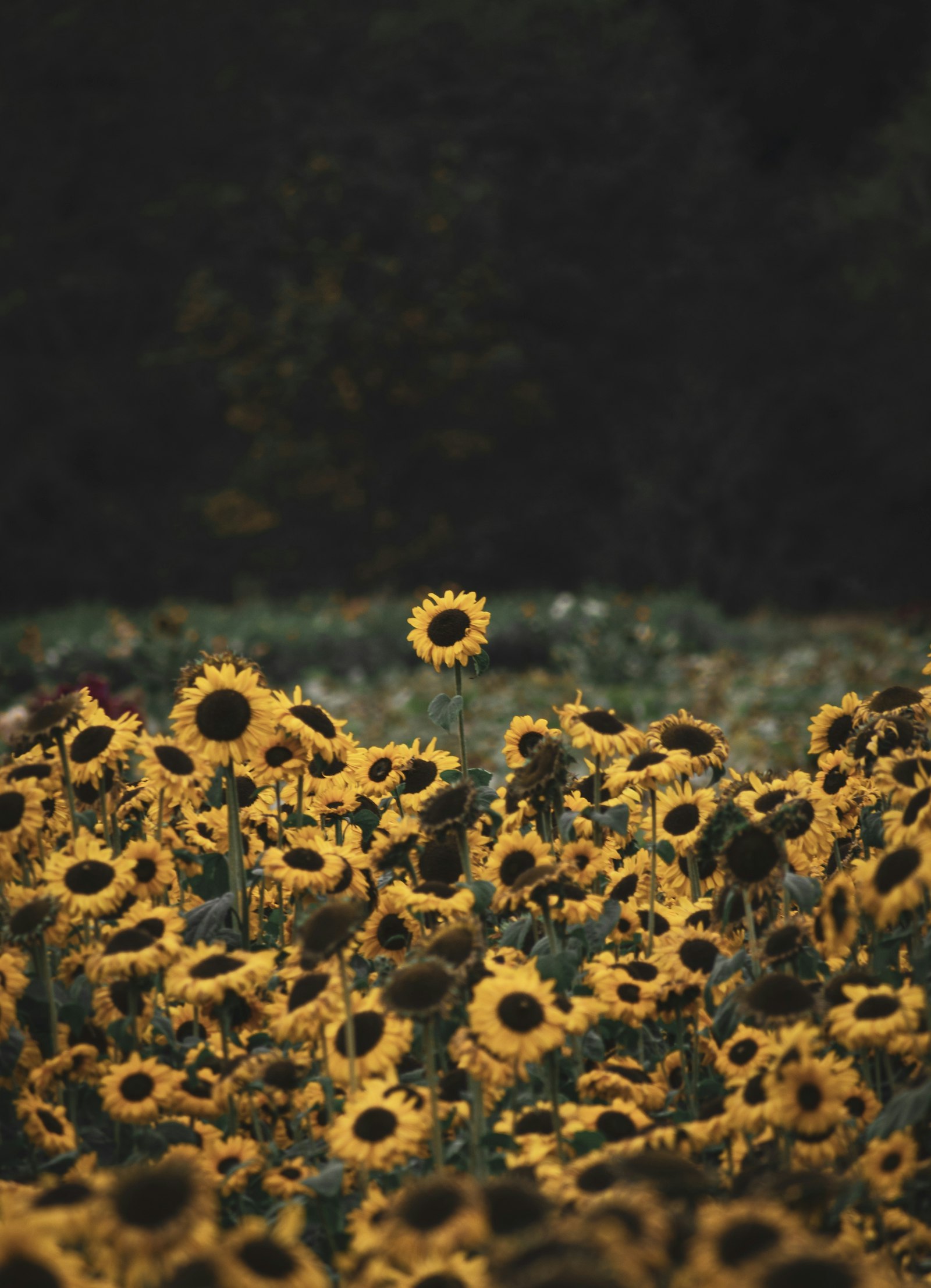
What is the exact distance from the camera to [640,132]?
794 inches

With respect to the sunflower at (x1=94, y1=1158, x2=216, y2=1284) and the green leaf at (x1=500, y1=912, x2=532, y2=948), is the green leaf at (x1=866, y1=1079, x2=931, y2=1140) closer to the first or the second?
the green leaf at (x1=500, y1=912, x2=532, y2=948)

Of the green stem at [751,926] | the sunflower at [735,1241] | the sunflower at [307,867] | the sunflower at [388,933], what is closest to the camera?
the sunflower at [735,1241]

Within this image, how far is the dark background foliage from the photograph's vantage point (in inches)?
765

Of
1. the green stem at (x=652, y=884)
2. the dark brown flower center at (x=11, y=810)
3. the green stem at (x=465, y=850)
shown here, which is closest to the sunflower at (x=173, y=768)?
the dark brown flower center at (x=11, y=810)

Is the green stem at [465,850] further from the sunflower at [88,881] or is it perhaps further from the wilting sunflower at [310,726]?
the sunflower at [88,881]

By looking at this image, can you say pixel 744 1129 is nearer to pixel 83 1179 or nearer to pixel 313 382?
pixel 83 1179

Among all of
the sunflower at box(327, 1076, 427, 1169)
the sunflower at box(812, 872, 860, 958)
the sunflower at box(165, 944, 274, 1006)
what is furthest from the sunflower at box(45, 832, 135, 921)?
the sunflower at box(812, 872, 860, 958)

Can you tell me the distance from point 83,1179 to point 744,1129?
0.87m

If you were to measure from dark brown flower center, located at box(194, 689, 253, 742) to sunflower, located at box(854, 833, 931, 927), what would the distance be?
1.03 m

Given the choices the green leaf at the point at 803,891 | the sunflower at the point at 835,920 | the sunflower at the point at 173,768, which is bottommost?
the sunflower at the point at 835,920

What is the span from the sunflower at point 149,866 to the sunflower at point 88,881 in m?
0.05

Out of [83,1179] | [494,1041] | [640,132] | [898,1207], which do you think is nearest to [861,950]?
[898,1207]

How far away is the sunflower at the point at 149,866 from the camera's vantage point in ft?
7.16

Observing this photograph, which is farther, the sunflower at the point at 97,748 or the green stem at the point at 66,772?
the sunflower at the point at 97,748
